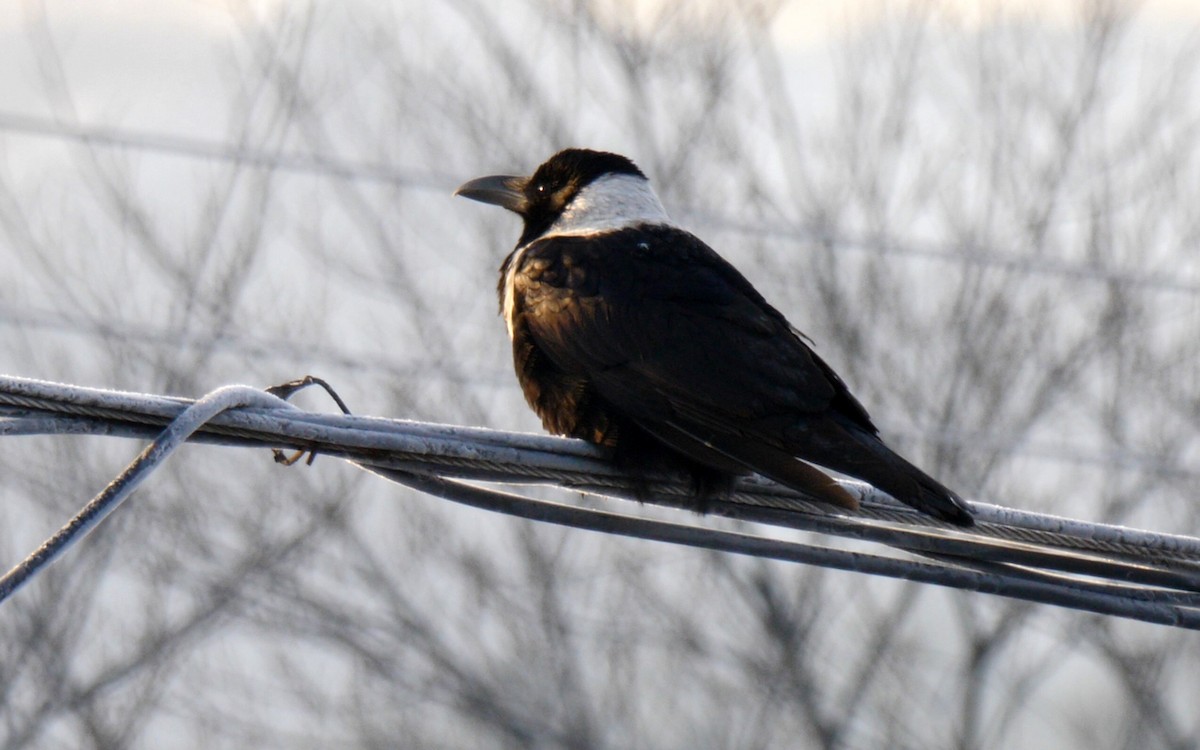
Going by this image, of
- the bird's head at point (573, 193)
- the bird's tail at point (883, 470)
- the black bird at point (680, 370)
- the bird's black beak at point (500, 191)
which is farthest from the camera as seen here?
the bird's black beak at point (500, 191)

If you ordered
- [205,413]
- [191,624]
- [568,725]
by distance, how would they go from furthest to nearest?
[568,725] < [191,624] < [205,413]

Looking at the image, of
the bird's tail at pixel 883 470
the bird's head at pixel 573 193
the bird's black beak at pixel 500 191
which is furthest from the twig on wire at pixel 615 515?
the bird's black beak at pixel 500 191

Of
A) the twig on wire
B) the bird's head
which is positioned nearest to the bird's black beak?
the bird's head

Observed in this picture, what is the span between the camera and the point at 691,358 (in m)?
4.73

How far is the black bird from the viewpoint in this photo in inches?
165

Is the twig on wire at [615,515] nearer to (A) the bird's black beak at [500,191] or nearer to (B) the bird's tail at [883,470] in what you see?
(B) the bird's tail at [883,470]

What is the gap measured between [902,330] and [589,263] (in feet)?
31.2

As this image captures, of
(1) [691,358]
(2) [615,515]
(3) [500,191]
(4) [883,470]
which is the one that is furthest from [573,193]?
(2) [615,515]

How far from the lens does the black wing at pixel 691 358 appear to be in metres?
4.23

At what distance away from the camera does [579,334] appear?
5.00 metres

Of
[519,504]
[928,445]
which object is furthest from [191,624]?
[519,504]

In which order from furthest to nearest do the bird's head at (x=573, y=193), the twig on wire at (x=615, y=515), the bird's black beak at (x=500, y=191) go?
the bird's black beak at (x=500, y=191) → the bird's head at (x=573, y=193) → the twig on wire at (x=615, y=515)

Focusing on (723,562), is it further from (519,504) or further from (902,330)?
(519,504)

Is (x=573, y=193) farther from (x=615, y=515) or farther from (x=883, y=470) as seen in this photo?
(x=615, y=515)
